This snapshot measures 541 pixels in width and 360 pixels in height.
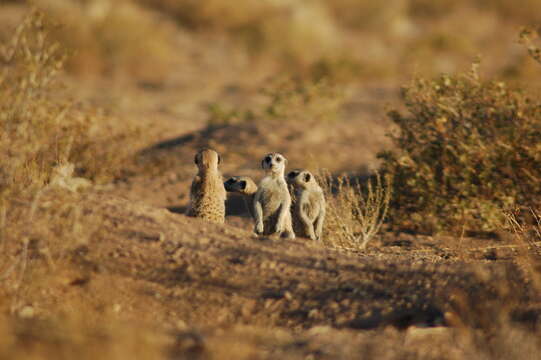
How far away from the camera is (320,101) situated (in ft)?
34.6

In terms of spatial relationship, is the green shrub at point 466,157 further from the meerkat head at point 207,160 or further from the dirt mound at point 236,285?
the dirt mound at point 236,285

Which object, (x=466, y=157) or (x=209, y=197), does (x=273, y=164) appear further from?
(x=466, y=157)

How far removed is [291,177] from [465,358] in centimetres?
248

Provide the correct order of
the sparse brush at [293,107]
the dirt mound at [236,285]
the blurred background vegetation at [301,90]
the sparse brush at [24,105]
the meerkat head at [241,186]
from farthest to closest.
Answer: the sparse brush at [293,107]
the blurred background vegetation at [301,90]
the meerkat head at [241,186]
the sparse brush at [24,105]
the dirt mound at [236,285]

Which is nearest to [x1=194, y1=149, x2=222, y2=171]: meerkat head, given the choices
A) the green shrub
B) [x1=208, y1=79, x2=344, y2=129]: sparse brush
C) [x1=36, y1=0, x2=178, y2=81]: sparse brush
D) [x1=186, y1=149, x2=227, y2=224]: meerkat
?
[x1=186, y1=149, x2=227, y2=224]: meerkat

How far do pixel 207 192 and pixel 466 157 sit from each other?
2.16 metres

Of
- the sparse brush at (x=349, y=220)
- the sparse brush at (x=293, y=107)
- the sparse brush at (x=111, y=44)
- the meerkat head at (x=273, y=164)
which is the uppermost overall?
the sparse brush at (x=111, y=44)

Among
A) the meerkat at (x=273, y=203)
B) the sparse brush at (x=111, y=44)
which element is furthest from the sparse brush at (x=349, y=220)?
the sparse brush at (x=111, y=44)

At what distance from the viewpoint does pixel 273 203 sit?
16.7ft

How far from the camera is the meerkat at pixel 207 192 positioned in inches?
200

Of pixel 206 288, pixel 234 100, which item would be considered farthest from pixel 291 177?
Result: pixel 234 100

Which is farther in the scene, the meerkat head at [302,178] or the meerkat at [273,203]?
the meerkat head at [302,178]

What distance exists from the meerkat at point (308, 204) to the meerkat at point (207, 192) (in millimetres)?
534

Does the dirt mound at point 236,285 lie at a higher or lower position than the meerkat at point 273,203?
lower
